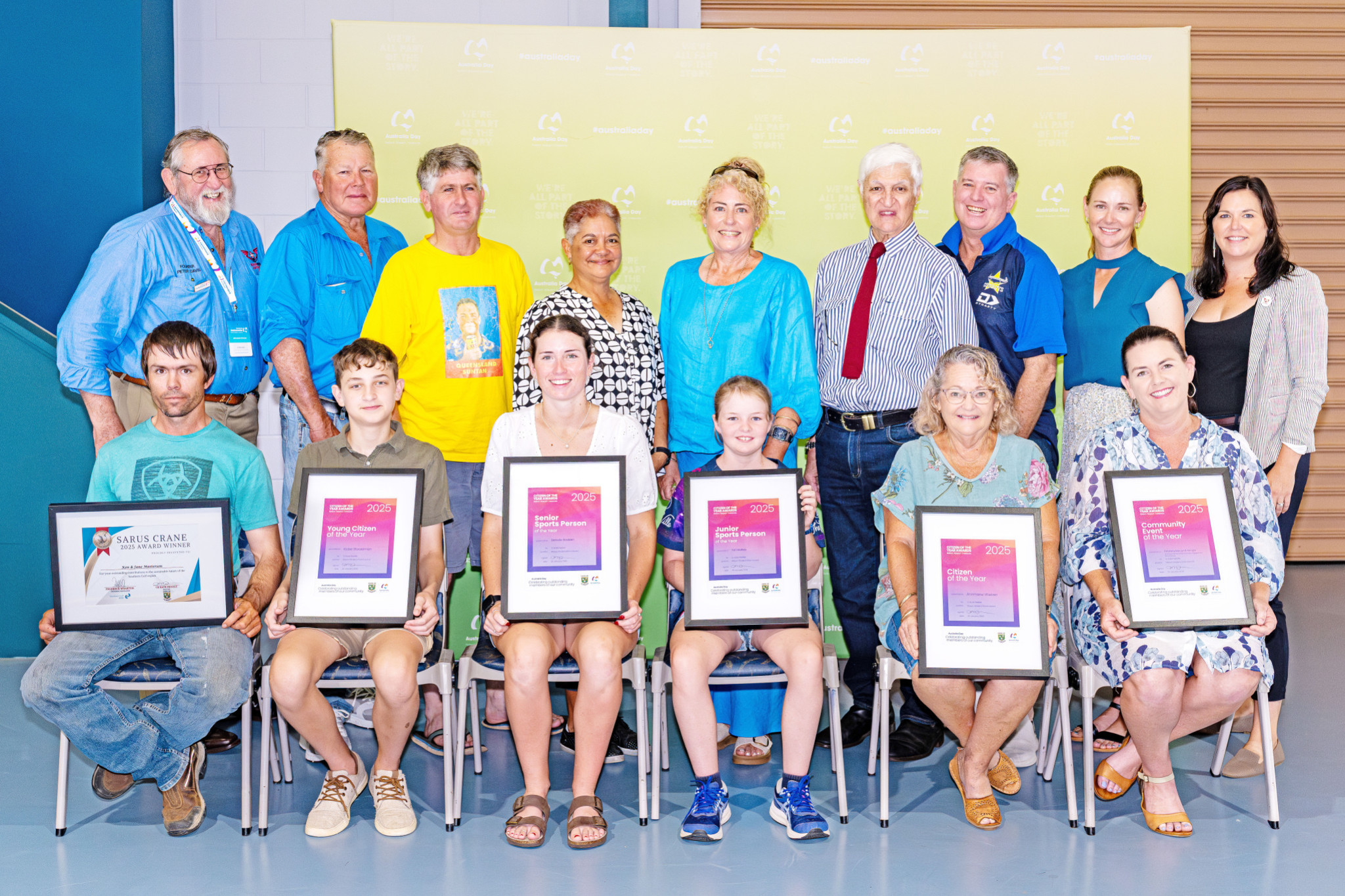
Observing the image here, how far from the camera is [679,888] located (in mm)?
2730

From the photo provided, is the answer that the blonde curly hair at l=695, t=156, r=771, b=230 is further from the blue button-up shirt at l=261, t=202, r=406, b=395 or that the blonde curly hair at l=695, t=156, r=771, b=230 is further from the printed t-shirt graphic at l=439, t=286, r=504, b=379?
the blue button-up shirt at l=261, t=202, r=406, b=395

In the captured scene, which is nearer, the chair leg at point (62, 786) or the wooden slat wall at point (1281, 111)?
the chair leg at point (62, 786)

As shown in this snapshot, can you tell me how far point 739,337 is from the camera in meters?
3.69

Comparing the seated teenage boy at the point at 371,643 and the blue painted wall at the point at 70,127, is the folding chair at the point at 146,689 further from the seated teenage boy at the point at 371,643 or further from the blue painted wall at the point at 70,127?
the blue painted wall at the point at 70,127

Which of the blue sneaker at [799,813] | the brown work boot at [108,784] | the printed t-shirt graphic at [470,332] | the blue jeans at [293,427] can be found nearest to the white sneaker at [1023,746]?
the blue sneaker at [799,813]

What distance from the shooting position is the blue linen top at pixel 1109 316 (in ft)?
12.6

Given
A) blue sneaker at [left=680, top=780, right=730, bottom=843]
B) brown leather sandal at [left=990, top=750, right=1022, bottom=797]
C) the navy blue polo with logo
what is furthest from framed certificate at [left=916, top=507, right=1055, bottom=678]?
the navy blue polo with logo

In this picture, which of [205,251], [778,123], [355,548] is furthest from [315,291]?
[778,123]

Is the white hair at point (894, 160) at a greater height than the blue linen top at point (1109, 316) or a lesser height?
greater

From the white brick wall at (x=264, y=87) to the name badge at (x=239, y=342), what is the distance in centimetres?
177

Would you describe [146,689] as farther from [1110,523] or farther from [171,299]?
[1110,523]

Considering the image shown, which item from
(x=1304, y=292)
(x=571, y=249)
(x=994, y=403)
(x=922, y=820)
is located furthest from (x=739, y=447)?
(x=1304, y=292)

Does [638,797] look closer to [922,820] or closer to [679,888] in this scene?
[679,888]

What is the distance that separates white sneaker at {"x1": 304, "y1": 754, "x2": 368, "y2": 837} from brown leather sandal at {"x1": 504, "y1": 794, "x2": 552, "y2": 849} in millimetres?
510
